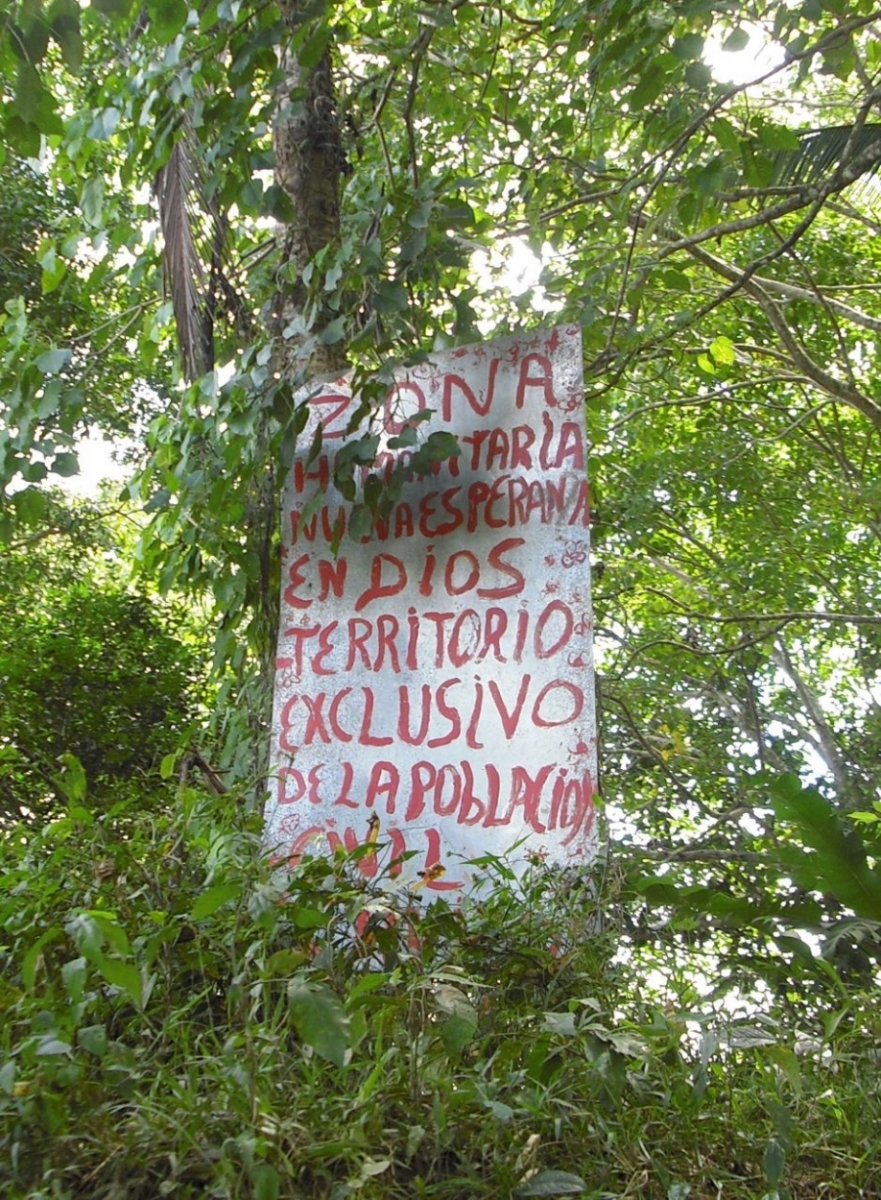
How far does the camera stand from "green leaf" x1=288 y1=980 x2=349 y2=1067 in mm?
1322

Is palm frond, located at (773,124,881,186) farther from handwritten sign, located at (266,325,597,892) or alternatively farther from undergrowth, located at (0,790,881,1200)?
undergrowth, located at (0,790,881,1200)

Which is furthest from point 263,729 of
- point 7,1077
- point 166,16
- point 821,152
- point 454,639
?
point 821,152

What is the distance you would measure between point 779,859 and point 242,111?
2.01 metres

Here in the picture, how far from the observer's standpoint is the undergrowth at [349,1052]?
4.17 ft

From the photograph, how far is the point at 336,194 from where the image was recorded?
131 inches

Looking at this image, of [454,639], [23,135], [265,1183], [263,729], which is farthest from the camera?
[263,729]

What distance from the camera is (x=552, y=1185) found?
Answer: 4.33ft

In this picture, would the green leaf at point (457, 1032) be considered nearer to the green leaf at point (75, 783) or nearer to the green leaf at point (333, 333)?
the green leaf at point (75, 783)

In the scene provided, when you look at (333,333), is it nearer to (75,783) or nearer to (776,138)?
(776,138)

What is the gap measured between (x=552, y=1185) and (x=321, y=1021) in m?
0.31

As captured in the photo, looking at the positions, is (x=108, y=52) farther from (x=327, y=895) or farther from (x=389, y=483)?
(x=327, y=895)

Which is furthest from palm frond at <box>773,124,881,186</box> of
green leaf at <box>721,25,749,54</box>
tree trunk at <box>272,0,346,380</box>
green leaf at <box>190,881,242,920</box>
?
green leaf at <box>190,881,242,920</box>

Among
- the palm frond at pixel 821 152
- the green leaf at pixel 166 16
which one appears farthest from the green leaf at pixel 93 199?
the palm frond at pixel 821 152

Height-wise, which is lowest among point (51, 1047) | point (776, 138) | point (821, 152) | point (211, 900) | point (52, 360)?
point (51, 1047)
